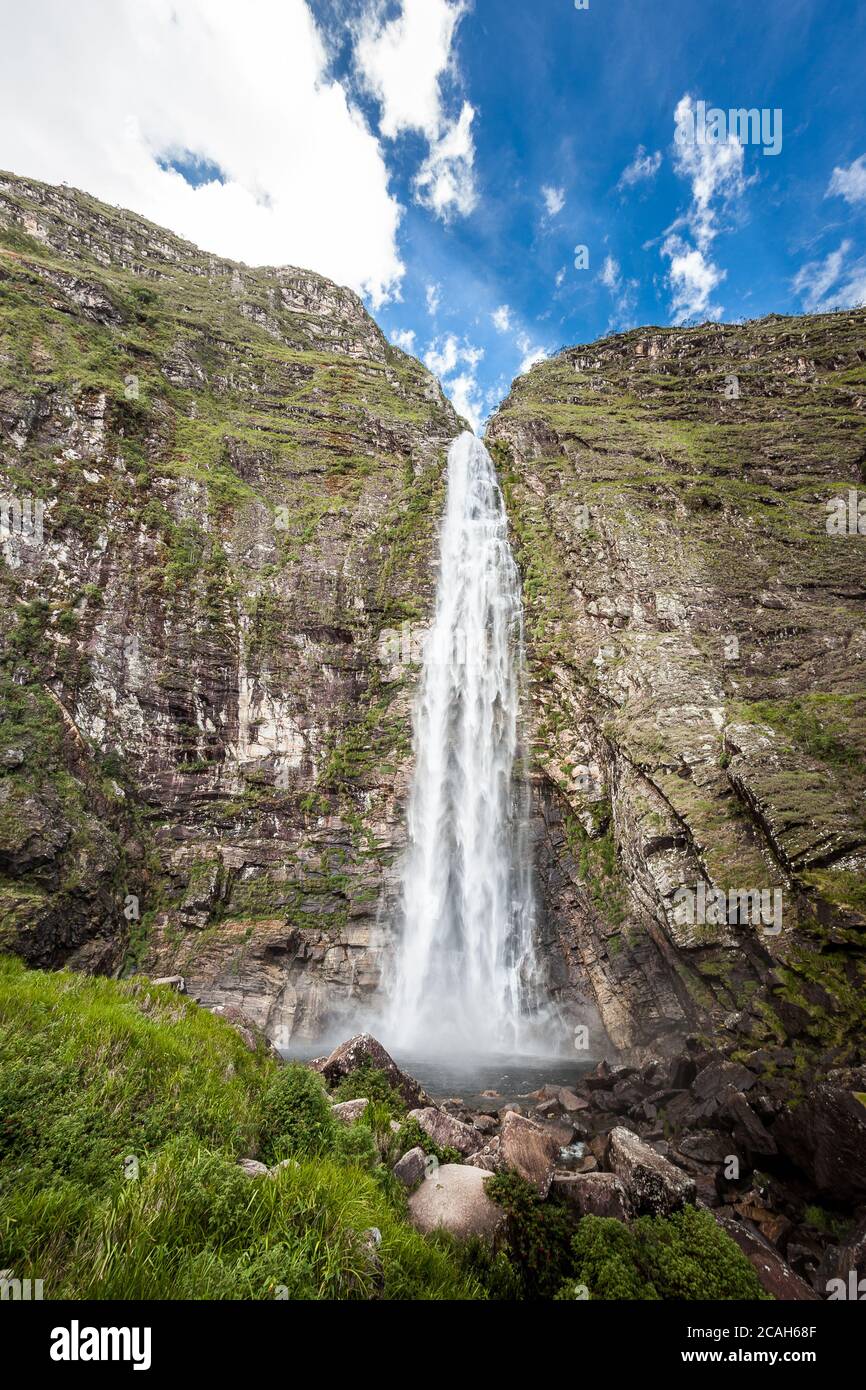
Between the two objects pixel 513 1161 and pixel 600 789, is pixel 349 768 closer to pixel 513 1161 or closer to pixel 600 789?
pixel 600 789

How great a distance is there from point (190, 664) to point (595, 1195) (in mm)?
23929

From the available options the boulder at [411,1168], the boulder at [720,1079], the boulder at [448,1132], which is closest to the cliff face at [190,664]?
the boulder at [720,1079]

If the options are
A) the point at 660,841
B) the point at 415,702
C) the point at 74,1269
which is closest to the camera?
the point at 74,1269

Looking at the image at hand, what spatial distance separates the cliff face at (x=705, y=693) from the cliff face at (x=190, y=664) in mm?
7443

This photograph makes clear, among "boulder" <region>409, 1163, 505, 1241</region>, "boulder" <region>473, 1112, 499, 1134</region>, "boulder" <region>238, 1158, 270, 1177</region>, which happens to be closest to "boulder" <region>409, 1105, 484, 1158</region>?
"boulder" <region>409, 1163, 505, 1241</region>

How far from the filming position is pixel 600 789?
21.2m

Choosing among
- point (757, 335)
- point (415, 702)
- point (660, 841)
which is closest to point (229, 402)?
point (415, 702)

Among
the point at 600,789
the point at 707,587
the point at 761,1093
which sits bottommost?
the point at 761,1093

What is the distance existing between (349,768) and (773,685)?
1735cm

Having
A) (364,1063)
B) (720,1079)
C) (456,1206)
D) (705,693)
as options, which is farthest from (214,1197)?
(705,693)

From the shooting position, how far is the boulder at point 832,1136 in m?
7.97

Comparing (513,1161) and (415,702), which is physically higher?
(415,702)

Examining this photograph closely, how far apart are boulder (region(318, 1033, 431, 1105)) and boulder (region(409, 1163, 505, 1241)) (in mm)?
2943

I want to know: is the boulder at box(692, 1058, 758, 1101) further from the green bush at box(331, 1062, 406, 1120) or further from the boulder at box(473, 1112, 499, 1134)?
the green bush at box(331, 1062, 406, 1120)
